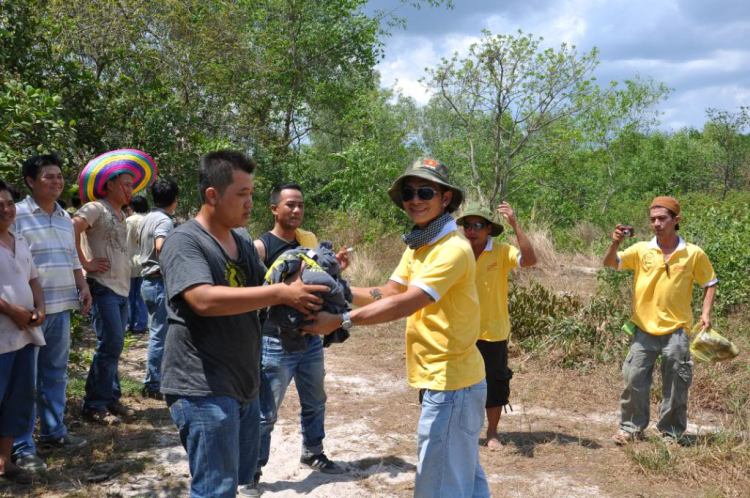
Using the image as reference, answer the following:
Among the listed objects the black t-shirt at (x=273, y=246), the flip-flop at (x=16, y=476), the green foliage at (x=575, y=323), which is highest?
the black t-shirt at (x=273, y=246)

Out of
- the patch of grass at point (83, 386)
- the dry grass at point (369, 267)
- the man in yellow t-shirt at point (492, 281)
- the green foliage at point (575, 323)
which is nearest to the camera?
the man in yellow t-shirt at point (492, 281)

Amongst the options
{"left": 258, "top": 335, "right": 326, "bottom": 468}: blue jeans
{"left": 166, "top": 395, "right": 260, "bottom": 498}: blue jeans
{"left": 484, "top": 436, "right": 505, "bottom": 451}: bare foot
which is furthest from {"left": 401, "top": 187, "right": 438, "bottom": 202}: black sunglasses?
{"left": 484, "top": 436, "right": 505, "bottom": 451}: bare foot

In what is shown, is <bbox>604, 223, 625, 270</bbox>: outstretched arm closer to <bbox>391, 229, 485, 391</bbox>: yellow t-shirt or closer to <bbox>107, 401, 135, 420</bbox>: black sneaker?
<bbox>391, 229, 485, 391</bbox>: yellow t-shirt

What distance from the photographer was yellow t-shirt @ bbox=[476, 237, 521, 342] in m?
4.62

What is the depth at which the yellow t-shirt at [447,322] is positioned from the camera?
2.79 meters

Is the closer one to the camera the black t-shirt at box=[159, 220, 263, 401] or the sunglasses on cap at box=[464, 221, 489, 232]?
the black t-shirt at box=[159, 220, 263, 401]

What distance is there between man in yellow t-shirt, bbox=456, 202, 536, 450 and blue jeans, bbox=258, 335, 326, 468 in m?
1.29

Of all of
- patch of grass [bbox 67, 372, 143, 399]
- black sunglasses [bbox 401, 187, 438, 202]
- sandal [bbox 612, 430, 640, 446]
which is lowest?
sandal [bbox 612, 430, 640, 446]

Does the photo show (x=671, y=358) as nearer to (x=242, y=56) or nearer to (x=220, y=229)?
(x=220, y=229)

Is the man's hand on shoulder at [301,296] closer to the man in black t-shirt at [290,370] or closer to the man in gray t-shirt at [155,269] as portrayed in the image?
the man in black t-shirt at [290,370]

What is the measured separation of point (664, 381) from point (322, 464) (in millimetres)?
2741

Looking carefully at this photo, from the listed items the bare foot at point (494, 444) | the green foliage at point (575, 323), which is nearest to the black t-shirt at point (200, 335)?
the bare foot at point (494, 444)

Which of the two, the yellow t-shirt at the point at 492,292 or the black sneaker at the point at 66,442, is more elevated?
the yellow t-shirt at the point at 492,292

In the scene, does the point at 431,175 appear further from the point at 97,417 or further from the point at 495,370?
the point at 97,417
